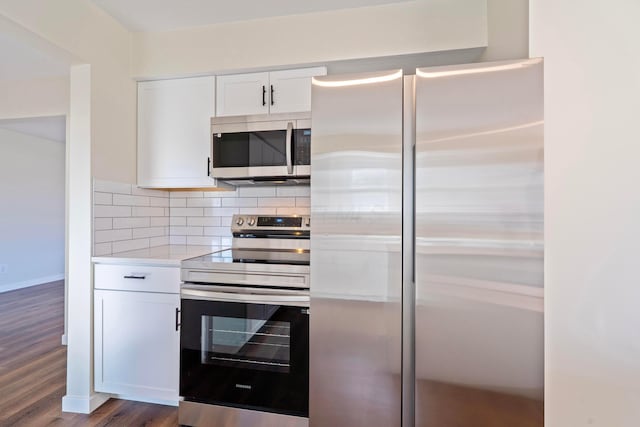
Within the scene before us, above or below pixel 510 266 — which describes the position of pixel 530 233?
above

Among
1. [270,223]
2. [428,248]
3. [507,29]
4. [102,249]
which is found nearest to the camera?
[428,248]

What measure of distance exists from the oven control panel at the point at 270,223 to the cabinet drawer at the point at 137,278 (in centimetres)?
60

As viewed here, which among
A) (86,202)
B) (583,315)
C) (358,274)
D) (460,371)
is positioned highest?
(86,202)

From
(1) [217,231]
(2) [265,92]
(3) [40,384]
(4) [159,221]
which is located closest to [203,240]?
(1) [217,231]

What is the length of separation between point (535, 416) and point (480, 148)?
103 centimetres

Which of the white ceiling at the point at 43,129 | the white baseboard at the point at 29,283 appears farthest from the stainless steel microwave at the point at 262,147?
the white baseboard at the point at 29,283

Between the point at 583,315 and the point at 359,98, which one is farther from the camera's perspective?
the point at 359,98

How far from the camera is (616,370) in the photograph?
1156 mm

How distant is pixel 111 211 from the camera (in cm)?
202

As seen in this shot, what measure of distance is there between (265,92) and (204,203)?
38.4 inches

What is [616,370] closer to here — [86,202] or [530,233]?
[530,233]

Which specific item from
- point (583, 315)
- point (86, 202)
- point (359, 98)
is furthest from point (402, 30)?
point (86, 202)

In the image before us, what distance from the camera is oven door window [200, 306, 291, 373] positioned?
1.61 meters

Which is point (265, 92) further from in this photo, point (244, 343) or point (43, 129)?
point (43, 129)
